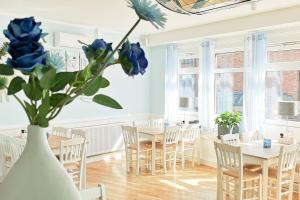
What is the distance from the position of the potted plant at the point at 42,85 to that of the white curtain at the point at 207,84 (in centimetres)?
584

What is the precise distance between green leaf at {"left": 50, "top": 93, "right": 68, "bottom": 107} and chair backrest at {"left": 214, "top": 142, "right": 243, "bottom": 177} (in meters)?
3.32

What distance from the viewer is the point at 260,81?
5.73 metres

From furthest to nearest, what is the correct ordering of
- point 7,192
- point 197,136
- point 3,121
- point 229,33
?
point 197,136 → point 229,33 → point 3,121 → point 7,192

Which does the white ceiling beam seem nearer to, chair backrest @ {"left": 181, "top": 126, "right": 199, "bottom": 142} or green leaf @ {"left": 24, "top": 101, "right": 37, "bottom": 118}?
chair backrest @ {"left": 181, "top": 126, "right": 199, "bottom": 142}

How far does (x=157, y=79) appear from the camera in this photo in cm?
786

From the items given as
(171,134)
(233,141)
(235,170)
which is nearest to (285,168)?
(235,170)

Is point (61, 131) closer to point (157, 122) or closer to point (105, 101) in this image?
point (157, 122)

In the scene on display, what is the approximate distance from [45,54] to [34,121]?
17cm

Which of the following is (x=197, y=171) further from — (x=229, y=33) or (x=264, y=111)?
(x=229, y=33)

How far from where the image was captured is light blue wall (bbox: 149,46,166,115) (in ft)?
25.3

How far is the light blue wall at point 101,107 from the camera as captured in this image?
566cm

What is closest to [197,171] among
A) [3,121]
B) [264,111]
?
[264,111]

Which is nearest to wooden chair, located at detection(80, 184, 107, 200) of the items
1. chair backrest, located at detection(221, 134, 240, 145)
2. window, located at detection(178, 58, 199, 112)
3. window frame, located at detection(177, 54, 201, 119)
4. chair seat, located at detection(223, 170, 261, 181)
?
chair seat, located at detection(223, 170, 261, 181)

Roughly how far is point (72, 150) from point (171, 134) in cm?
219
